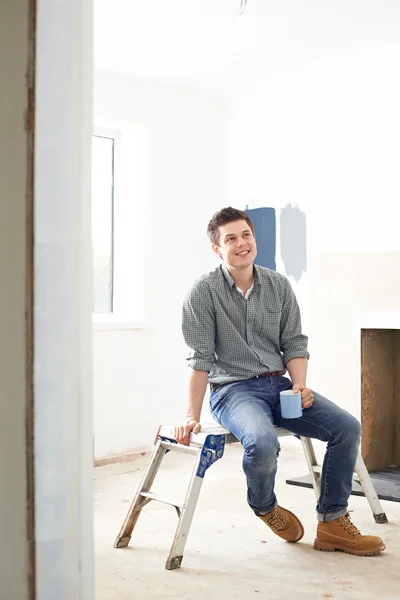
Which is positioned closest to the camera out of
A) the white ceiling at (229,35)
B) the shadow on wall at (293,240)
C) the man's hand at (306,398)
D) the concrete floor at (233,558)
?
the concrete floor at (233,558)

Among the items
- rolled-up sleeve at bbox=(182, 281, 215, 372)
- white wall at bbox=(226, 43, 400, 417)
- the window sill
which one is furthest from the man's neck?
the window sill

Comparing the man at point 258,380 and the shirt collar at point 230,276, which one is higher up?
the shirt collar at point 230,276

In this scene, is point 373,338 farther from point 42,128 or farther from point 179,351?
point 42,128

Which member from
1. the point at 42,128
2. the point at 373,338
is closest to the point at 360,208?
the point at 373,338

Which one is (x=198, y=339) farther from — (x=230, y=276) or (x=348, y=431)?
(x=348, y=431)

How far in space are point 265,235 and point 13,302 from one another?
3.27 m

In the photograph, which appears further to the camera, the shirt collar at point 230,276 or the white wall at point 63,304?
the shirt collar at point 230,276

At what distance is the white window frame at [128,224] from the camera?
4.38 meters

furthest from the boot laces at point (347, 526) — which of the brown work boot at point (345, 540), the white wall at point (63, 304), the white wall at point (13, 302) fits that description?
the white wall at point (13, 302)

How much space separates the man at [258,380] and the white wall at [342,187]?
116 cm

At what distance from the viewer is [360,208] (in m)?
3.90

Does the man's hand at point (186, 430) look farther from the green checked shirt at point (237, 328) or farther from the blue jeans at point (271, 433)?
the green checked shirt at point (237, 328)

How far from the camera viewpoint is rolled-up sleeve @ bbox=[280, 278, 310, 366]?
2.70 meters

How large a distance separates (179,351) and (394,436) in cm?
141
